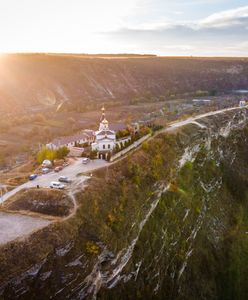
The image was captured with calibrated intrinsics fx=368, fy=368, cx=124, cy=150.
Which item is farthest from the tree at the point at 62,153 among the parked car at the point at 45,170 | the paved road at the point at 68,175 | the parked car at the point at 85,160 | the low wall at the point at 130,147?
the low wall at the point at 130,147

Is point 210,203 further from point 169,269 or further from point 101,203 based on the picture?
point 101,203

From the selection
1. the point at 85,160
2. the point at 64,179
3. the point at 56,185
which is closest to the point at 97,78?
the point at 85,160

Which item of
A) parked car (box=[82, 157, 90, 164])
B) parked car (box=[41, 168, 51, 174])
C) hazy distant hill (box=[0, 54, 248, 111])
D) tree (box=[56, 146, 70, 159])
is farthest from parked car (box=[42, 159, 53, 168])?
hazy distant hill (box=[0, 54, 248, 111])

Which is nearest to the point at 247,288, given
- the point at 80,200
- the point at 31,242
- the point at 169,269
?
the point at 169,269

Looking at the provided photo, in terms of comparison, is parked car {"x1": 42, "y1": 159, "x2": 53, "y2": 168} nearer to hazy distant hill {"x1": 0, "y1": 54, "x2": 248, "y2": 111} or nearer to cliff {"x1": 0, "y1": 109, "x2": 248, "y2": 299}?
cliff {"x1": 0, "y1": 109, "x2": 248, "y2": 299}

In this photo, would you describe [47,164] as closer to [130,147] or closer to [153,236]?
[130,147]

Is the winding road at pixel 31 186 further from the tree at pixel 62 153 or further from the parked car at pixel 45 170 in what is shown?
the tree at pixel 62 153

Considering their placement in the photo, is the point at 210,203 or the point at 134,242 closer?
the point at 134,242
